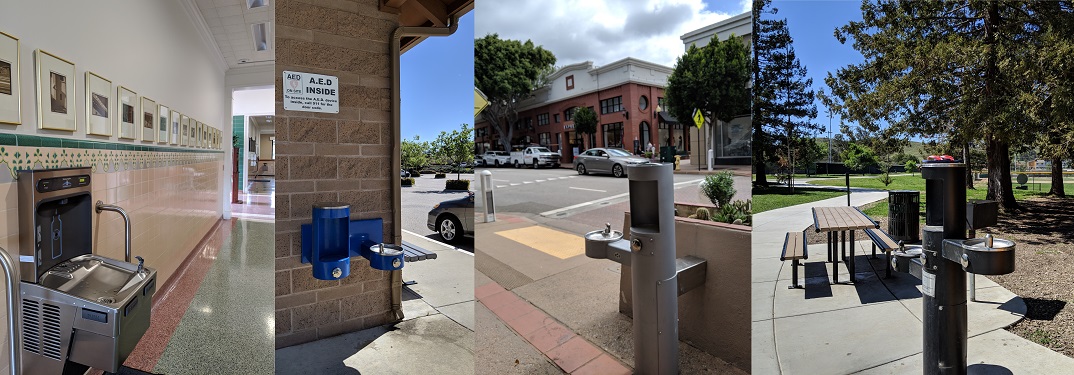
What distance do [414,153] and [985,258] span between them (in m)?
1.84

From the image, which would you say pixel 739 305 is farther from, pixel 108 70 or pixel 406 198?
pixel 108 70

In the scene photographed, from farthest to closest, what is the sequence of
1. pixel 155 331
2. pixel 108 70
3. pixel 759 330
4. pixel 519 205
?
pixel 519 205
pixel 759 330
pixel 155 331
pixel 108 70

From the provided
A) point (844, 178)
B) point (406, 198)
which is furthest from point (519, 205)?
point (844, 178)

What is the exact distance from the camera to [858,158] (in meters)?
1.49

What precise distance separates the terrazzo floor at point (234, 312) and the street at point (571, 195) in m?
0.82

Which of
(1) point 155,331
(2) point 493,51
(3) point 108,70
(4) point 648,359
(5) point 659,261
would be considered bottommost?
(4) point 648,359

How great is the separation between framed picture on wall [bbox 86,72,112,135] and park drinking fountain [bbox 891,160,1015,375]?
245 centimetres

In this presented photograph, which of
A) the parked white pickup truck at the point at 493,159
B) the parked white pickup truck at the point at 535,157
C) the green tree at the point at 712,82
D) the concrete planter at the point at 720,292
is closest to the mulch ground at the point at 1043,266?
the concrete planter at the point at 720,292

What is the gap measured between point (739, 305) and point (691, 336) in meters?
0.23

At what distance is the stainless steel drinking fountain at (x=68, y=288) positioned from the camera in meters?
1.11

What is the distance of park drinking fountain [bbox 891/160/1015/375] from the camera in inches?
56.3

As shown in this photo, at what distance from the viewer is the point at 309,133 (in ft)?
5.04

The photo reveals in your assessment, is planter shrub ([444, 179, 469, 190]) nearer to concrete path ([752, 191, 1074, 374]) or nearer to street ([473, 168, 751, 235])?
street ([473, 168, 751, 235])

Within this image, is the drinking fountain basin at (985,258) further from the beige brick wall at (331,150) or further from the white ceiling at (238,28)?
the white ceiling at (238,28)
